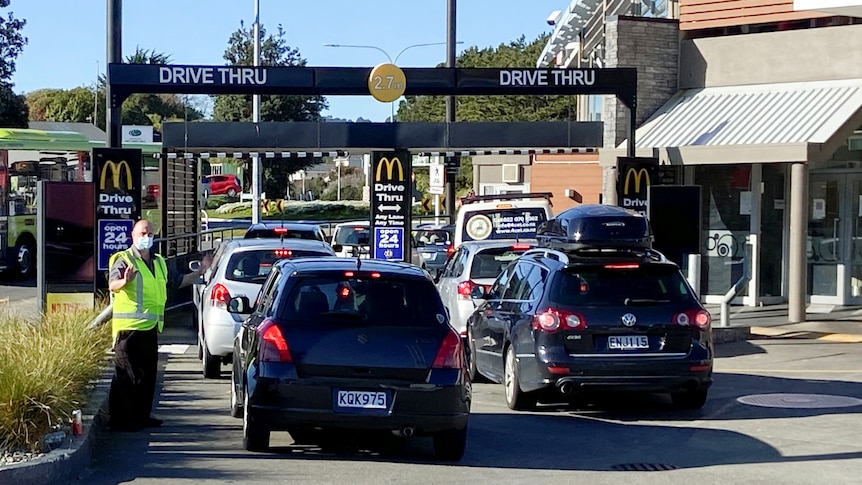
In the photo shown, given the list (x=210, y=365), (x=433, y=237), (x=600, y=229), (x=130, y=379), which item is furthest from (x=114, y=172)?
(x=433, y=237)

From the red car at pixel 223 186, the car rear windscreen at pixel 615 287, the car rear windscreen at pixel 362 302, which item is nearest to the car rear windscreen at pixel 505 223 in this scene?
the car rear windscreen at pixel 615 287

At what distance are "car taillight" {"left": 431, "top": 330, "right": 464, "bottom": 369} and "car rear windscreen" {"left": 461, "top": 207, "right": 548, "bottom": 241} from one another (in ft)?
39.1

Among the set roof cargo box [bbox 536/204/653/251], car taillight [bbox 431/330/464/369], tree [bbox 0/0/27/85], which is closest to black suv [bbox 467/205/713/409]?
roof cargo box [bbox 536/204/653/251]

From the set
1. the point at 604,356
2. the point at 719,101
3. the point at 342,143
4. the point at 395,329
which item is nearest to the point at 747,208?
the point at 719,101

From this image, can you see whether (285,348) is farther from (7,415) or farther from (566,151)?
(566,151)

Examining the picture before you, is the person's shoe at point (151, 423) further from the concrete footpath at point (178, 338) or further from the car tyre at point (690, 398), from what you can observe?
the car tyre at point (690, 398)

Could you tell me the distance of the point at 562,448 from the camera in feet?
33.6

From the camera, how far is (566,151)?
2212 cm

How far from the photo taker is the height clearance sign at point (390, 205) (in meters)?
21.1

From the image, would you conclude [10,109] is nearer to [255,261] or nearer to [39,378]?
[255,261]

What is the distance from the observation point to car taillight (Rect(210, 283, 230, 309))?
46.3ft

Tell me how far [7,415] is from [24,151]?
2279cm

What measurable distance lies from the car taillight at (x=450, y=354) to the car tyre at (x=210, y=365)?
5581mm

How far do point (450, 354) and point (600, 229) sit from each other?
17.9 ft
